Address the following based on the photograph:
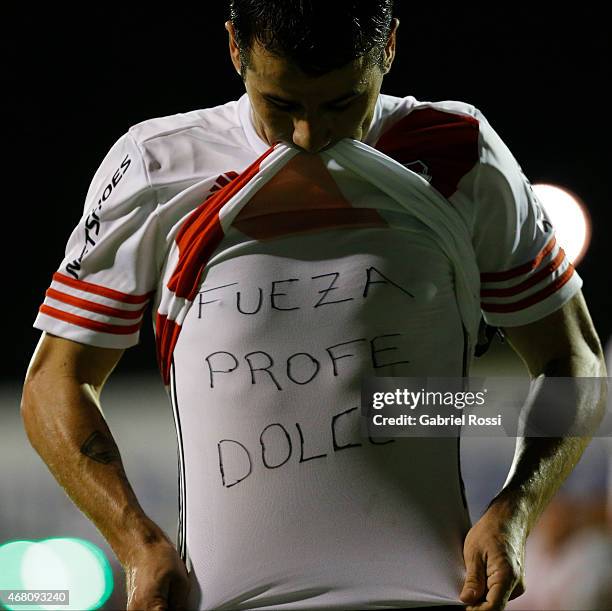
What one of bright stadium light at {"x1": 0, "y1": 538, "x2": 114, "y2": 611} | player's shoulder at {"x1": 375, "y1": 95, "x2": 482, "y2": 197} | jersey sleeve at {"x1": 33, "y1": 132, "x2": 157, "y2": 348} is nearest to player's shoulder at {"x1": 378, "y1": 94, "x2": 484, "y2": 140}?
player's shoulder at {"x1": 375, "y1": 95, "x2": 482, "y2": 197}

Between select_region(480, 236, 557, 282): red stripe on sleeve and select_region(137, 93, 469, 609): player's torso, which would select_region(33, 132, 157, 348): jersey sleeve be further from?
select_region(480, 236, 557, 282): red stripe on sleeve

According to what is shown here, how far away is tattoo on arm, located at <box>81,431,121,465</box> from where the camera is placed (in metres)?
1.16

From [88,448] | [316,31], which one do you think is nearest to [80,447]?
A: [88,448]

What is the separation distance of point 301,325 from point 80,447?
0.25 meters

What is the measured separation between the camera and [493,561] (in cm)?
109

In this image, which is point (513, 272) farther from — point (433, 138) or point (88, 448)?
point (88, 448)

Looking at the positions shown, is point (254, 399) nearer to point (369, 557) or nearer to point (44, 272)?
point (369, 557)

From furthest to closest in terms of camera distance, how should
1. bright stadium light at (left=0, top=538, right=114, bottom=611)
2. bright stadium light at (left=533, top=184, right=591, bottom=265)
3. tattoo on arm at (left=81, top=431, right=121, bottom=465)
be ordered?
bright stadium light at (left=533, top=184, right=591, bottom=265) → bright stadium light at (left=0, top=538, right=114, bottom=611) → tattoo on arm at (left=81, top=431, right=121, bottom=465)

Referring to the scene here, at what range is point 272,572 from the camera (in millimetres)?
1086

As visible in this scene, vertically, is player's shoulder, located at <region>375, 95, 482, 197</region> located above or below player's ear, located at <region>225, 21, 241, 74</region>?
below

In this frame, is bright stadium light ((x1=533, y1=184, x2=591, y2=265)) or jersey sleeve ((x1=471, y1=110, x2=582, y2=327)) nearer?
jersey sleeve ((x1=471, y1=110, x2=582, y2=327))

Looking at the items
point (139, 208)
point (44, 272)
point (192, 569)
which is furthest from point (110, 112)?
point (192, 569)

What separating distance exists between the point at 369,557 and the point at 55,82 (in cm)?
170

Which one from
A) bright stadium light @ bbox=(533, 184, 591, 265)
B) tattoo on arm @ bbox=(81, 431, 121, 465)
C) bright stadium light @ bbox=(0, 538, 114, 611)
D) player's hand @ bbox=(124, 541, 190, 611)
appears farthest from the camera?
bright stadium light @ bbox=(533, 184, 591, 265)
